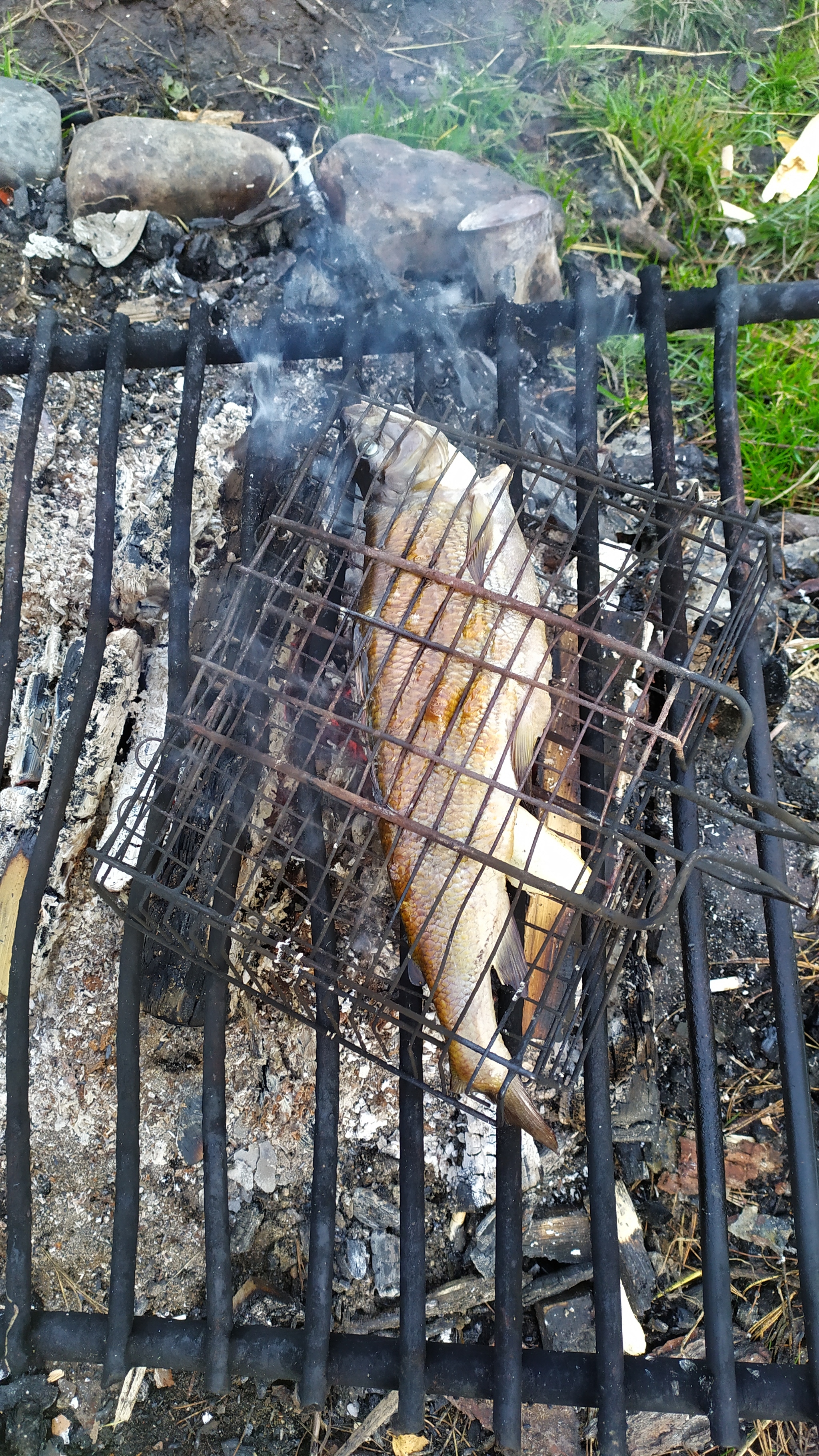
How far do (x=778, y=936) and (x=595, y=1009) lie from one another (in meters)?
0.52

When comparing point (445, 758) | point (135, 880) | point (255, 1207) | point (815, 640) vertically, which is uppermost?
point (815, 640)

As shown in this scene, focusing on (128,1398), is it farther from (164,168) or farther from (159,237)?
(164,168)

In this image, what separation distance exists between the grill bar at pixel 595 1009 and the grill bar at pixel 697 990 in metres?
0.19

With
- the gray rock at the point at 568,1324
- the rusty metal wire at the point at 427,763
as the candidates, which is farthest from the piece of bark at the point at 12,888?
the gray rock at the point at 568,1324

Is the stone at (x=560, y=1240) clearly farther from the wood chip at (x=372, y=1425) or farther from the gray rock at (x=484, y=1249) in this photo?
the wood chip at (x=372, y=1425)

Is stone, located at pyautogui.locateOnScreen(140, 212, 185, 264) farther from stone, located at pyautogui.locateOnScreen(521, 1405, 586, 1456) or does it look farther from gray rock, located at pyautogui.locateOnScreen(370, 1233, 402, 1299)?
stone, located at pyautogui.locateOnScreen(521, 1405, 586, 1456)

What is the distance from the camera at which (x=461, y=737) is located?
91.6 inches

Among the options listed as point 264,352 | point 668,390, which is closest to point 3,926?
point 264,352

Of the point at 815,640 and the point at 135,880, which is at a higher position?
the point at 815,640

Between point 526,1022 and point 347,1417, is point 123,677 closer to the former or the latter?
point 526,1022

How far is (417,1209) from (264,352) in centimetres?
241

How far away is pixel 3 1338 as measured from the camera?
2.32m

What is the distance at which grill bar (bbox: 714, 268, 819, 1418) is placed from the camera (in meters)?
2.07

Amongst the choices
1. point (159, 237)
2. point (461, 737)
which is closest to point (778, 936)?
point (461, 737)
